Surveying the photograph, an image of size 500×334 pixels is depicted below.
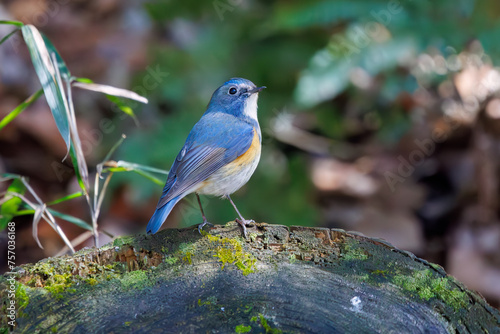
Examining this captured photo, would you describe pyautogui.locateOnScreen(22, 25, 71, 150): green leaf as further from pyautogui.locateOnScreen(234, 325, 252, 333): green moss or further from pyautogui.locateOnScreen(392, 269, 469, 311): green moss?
pyautogui.locateOnScreen(392, 269, 469, 311): green moss

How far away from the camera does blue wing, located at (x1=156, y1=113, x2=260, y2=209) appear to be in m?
2.81

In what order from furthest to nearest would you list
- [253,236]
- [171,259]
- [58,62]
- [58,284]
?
[58,62]
[253,236]
[171,259]
[58,284]

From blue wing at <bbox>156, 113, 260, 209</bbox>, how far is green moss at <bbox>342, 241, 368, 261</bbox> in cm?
88

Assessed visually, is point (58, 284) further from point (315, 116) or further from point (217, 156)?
point (315, 116)

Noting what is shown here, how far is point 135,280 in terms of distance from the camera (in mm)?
2031

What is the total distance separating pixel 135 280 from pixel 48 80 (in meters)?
1.01

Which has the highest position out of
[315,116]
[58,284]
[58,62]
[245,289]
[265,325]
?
[315,116]

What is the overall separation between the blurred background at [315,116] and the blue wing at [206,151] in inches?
43.4

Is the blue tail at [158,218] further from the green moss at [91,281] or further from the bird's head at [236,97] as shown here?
the bird's head at [236,97]

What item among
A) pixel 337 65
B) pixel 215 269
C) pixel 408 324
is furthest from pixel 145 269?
pixel 337 65

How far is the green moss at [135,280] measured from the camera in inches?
78.6

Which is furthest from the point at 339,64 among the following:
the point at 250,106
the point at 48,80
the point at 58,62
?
the point at 48,80

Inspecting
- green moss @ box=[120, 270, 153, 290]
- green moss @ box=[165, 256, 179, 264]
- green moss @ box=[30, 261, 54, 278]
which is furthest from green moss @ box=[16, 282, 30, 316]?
green moss @ box=[165, 256, 179, 264]

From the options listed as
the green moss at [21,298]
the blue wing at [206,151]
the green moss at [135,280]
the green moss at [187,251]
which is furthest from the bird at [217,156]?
the green moss at [21,298]
